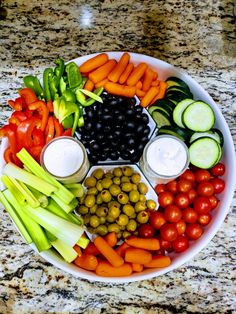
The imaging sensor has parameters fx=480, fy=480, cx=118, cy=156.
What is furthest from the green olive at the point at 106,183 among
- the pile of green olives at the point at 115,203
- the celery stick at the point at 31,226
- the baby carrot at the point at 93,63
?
the baby carrot at the point at 93,63

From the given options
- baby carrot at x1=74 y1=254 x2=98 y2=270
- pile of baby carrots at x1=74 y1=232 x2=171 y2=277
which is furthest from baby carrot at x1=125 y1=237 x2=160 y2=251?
baby carrot at x1=74 y1=254 x2=98 y2=270

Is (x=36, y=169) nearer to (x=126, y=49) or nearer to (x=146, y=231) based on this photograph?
(x=146, y=231)

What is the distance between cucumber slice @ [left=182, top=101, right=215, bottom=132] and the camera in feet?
4.31

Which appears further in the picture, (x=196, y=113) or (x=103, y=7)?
(x=103, y=7)

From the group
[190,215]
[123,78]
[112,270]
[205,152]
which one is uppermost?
[123,78]

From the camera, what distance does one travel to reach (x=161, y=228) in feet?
4.21

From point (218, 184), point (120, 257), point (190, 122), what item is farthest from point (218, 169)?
point (120, 257)

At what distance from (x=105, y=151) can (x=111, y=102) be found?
141 mm

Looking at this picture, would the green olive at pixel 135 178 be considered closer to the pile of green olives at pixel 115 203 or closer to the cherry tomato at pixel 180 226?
the pile of green olives at pixel 115 203

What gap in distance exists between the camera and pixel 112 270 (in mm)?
1233

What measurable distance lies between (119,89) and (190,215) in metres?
0.41

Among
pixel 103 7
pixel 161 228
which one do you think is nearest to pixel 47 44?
pixel 103 7

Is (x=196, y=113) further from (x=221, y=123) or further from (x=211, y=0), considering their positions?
(x=211, y=0)

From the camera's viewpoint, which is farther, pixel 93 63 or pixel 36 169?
pixel 93 63
